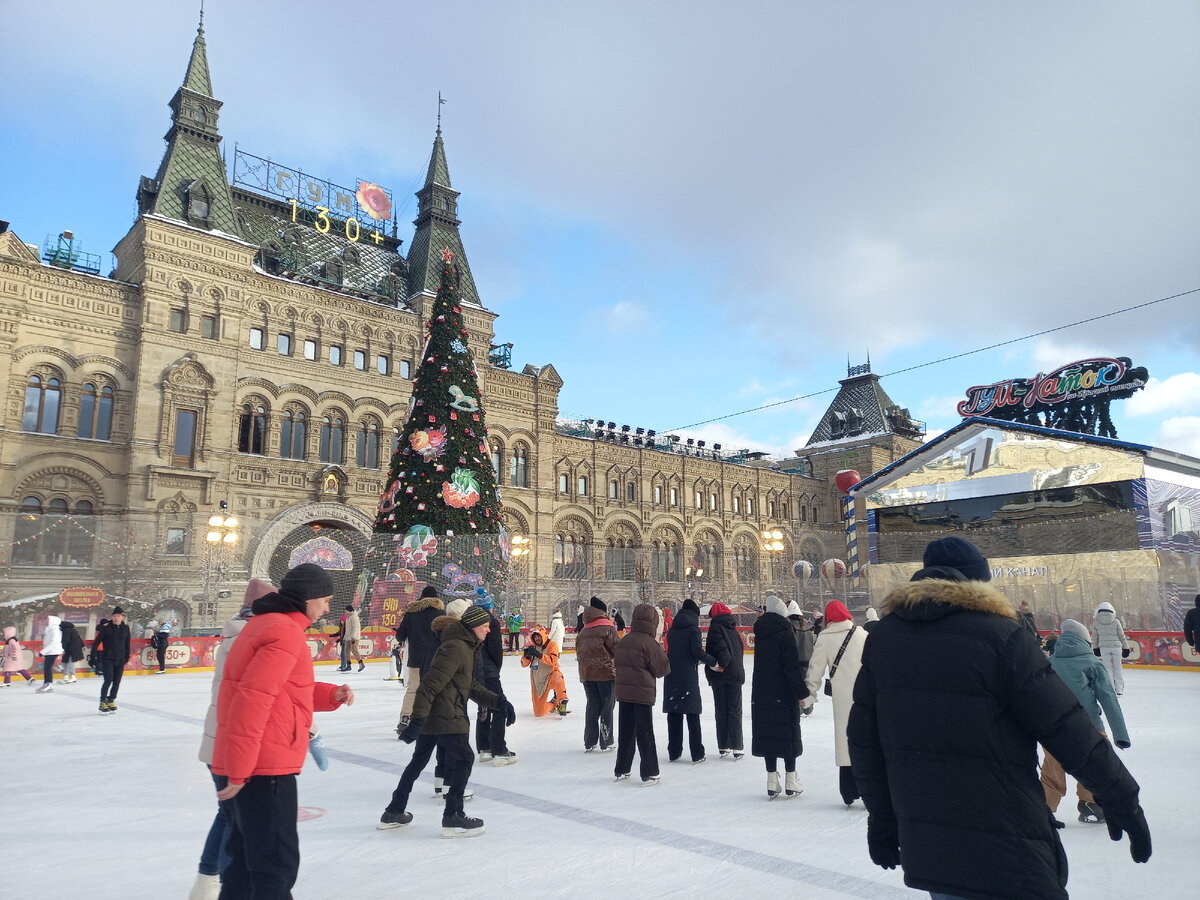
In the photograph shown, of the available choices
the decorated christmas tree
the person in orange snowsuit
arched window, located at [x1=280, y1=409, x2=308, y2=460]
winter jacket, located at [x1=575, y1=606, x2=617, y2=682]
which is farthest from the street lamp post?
winter jacket, located at [x1=575, y1=606, x2=617, y2=682]

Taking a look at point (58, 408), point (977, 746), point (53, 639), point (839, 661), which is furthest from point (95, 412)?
point (977, 746)

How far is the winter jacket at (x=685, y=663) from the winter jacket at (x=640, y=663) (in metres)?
0.39

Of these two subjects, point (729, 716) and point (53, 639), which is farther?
point (53, 639)

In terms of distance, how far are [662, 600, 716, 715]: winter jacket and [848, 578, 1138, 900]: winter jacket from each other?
18.2ft

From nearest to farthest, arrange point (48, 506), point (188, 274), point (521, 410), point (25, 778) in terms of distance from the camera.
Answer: point (25, 778) < point (48, 506) < point (188, 274) < point (521, 410)

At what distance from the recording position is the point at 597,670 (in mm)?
8648

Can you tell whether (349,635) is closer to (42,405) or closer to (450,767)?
(42,405)

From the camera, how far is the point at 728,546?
45.8 metres

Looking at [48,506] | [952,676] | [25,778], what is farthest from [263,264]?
[952,676]

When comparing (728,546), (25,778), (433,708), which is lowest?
(25,778)

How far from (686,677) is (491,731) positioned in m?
2.02

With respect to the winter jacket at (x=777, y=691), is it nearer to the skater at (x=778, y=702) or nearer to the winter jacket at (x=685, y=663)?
the skater at (x=778, y=702)

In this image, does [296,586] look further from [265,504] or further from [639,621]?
[265,504]

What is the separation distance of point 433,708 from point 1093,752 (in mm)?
4163
